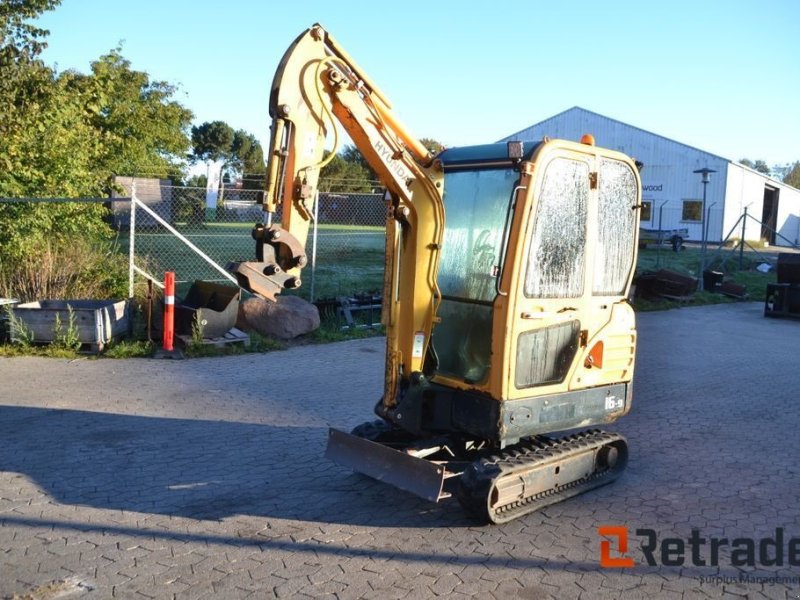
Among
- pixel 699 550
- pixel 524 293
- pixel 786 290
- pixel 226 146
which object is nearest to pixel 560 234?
pixel 524 293

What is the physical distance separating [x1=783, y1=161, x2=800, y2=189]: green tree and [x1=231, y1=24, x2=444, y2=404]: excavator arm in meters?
101

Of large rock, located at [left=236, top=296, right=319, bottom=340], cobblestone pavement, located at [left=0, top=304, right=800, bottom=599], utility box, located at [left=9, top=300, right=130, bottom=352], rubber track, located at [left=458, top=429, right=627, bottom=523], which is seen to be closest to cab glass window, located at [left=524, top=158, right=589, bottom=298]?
rubber track, located at [left=458, top=429, right=627, bottom=523]

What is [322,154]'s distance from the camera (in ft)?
15.9

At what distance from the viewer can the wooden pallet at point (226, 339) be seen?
1047 cm

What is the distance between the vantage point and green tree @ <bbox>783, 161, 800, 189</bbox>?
9625 centimetres

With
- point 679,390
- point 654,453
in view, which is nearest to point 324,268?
point 679,390

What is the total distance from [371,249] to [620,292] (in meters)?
21.3

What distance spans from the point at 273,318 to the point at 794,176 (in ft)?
332

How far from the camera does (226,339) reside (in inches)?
423

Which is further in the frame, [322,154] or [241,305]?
[241,305]

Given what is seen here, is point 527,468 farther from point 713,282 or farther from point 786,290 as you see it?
point 713,282

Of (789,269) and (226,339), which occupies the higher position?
(789,269)

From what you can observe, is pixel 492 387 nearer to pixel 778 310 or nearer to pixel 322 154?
pixel 322 154

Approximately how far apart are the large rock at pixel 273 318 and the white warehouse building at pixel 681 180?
32.9 meters
